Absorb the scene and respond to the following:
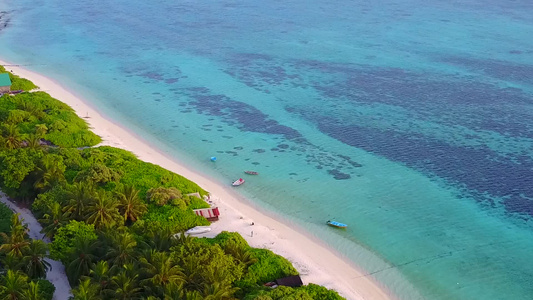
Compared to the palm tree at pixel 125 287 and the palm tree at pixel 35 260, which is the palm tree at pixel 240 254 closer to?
the palm tree at pixel 125 287

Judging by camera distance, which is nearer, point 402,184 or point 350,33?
point 402,184

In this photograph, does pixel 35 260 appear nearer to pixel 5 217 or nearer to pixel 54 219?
pixel 54 219

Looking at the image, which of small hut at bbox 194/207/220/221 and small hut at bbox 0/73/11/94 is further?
small hut at bbox 0/73/11/94

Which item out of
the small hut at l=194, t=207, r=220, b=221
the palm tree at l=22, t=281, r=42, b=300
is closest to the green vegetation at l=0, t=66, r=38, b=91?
the small hut at l=194, t=207, r=220, b=221

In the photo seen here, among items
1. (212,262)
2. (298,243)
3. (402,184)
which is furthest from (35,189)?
(402,184)

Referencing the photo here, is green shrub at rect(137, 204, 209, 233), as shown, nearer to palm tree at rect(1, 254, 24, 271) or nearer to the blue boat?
palm tree at rect(1, 254, 24, 271)

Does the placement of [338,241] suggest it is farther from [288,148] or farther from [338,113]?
[338,113]
